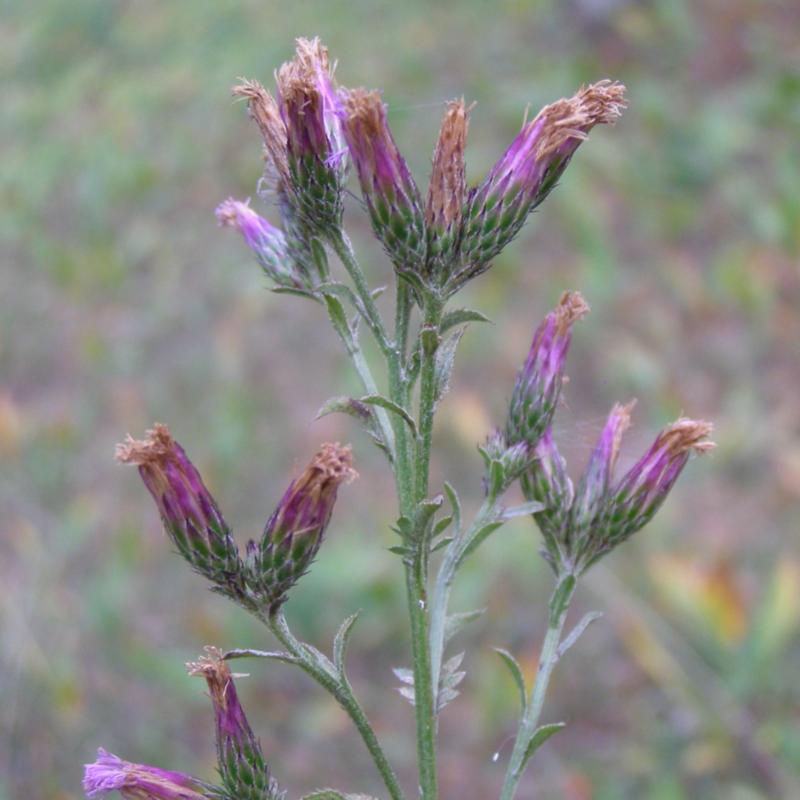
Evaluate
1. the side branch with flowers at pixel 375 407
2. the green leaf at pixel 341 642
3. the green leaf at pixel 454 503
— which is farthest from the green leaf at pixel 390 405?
the green leaf at pixel 341 642

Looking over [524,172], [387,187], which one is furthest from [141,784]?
[524,172]

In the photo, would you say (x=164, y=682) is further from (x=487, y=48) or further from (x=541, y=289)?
(x=487, y=48)

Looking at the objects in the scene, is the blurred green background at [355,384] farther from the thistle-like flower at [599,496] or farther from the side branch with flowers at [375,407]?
the side branch with flowers at [375,407]

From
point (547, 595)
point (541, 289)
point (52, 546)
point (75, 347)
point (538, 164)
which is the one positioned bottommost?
point (547, 595)

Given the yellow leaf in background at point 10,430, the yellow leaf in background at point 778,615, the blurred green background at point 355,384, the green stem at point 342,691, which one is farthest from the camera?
the yellow leaf in background at point 10,430

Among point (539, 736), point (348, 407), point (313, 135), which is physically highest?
point (313, 135)

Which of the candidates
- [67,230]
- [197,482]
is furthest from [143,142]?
[197,482]

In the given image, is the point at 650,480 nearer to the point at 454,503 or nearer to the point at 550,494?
the point at 550,494

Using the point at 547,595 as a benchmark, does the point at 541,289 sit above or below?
above
